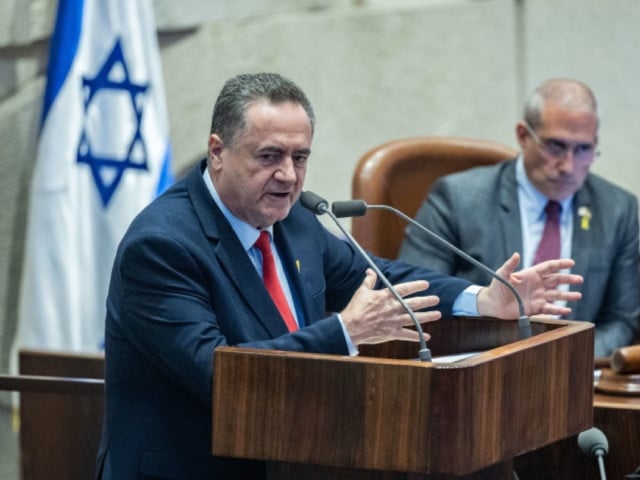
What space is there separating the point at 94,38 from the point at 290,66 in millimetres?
1028

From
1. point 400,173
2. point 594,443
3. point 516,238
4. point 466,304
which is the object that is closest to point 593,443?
point 594,443

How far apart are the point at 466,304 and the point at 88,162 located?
220 cm

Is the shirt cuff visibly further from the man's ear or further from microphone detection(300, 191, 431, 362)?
the man's ear

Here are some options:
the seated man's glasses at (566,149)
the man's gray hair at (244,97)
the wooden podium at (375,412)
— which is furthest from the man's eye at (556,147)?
the wooden podium at (375,412)

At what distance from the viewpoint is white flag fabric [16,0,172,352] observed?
15.7ft

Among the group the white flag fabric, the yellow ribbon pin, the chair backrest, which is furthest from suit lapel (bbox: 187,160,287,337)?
the white flag fabric

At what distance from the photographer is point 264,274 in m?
3.00

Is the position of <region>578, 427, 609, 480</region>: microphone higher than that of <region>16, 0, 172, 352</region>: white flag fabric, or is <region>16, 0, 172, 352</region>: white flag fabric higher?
<region>16, 0, 172, 352</region>: white flag fabric

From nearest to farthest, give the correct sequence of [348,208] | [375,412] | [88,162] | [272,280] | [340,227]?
1. [375,412]
2. [340,227]
3. [348,208]
4. [272,280]
5. [88,162]

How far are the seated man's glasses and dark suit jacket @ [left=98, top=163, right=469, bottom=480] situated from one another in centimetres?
175

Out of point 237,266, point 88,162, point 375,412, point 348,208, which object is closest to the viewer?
point 375,412

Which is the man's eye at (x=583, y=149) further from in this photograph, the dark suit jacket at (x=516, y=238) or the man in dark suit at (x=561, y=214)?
the dark suit jacket at (x=516, y=238)

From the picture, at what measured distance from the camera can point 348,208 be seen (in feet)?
9.02

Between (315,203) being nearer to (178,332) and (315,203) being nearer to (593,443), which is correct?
(178,332)
